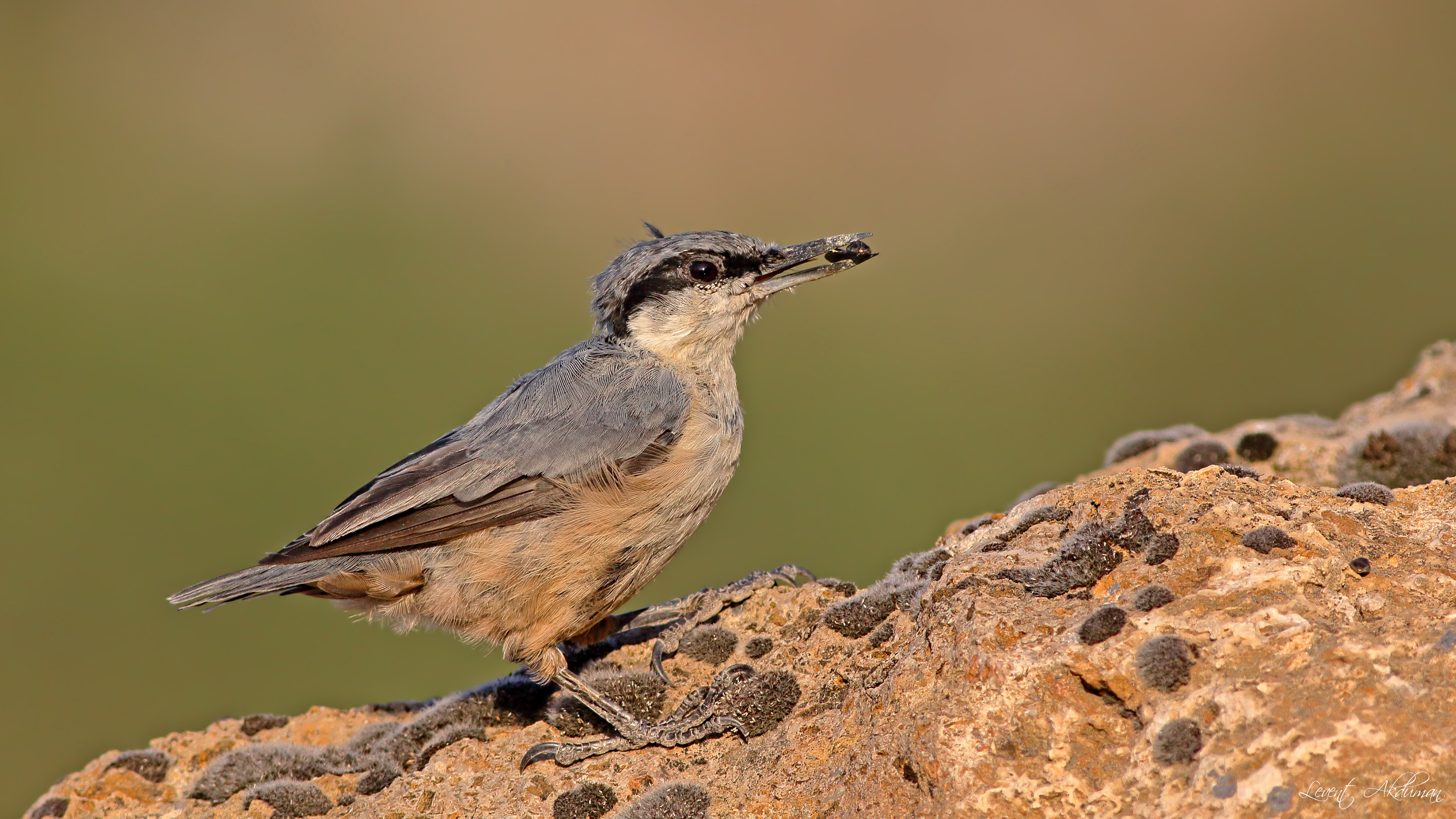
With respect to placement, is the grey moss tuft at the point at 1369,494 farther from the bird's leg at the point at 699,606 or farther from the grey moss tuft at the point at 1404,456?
the bird's leg at the point at 699,606

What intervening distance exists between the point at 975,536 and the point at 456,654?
1496 cm

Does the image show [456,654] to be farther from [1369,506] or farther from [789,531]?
[1369,506]

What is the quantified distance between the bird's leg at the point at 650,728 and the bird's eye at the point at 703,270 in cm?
301

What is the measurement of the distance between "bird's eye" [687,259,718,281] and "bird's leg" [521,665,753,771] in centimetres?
301

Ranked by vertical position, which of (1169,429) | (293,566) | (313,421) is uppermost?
(313,421)

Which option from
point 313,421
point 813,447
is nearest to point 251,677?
point 313,421

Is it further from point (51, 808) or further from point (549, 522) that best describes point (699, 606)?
point (51, 808)

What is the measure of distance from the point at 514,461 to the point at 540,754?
1996mm

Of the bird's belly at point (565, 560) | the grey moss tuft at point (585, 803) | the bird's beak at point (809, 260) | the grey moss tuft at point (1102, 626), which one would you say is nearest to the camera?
the grey moss tuft at point (1102, 626)

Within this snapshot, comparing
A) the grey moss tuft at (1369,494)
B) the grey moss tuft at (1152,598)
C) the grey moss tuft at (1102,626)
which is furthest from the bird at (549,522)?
the grey moss tuft at (1369,494)

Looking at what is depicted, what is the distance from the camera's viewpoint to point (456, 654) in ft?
64.4

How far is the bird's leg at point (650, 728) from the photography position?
6.55m

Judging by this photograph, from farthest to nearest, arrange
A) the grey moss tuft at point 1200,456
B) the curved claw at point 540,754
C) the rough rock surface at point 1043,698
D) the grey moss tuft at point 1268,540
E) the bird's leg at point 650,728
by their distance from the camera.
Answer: the grey moss tuft at point 1200,456 < the curved claw at point 540,754 < the bird's leg at point 650,728 < the grey moss tuft at point 1268,540 < the rough rock surface at point 1043,698

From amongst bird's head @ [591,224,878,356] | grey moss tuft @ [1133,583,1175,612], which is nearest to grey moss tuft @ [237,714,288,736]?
bird's head @ [591,224,878,356]
